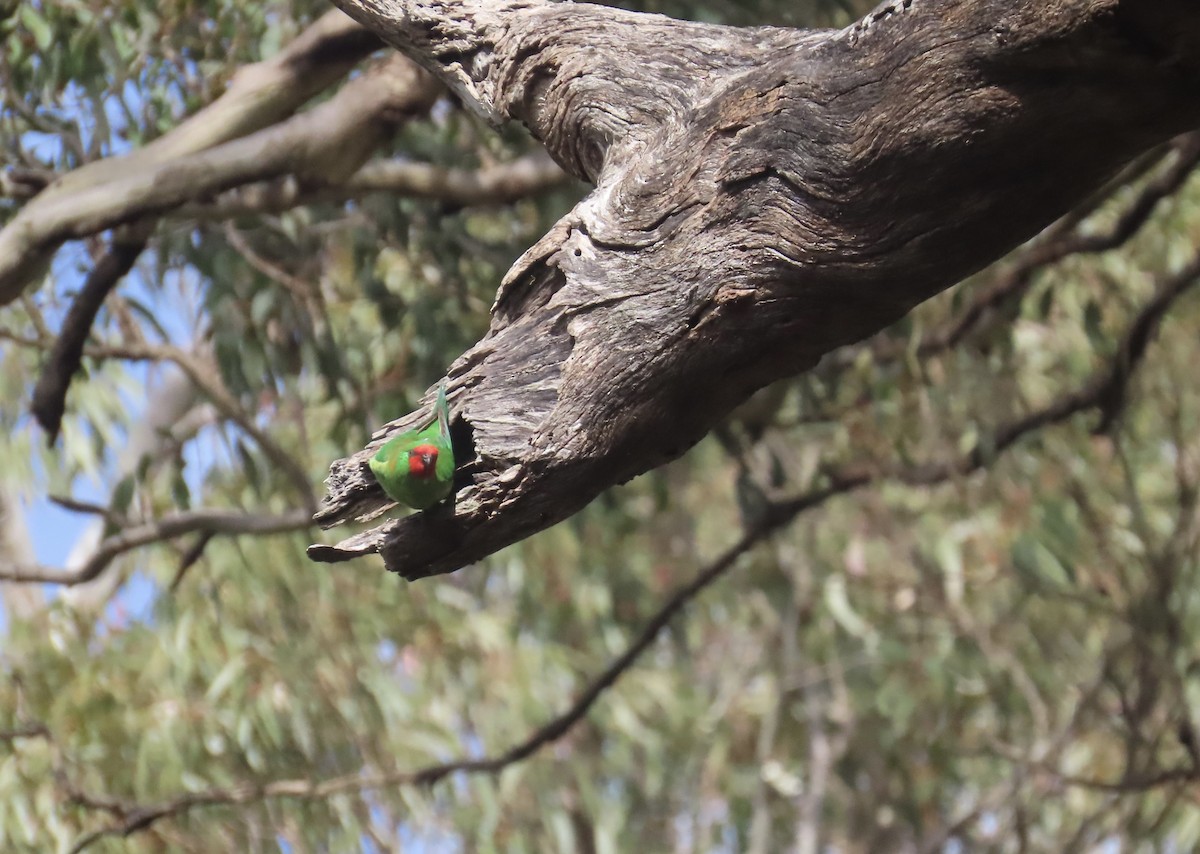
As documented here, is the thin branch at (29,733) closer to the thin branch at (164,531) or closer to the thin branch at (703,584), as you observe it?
the thin branch at (703,584)

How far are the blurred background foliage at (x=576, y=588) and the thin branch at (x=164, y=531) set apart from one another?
7cm

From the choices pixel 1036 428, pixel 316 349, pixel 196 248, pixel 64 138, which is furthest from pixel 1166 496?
pixel 64 138

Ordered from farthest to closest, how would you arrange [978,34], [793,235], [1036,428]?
[1036,428] → [793,235] → [978,34]

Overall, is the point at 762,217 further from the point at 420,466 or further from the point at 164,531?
the point at 164,531

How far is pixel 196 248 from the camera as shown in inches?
134

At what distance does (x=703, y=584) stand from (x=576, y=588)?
2211mm

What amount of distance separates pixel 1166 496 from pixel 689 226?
4.27m

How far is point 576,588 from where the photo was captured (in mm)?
6184

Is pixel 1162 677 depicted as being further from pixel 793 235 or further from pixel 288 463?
pixel 793 235

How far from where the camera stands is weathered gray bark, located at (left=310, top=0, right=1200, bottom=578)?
4.15ft

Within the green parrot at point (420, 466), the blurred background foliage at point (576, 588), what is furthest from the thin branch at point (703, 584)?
the green parrot at point (420, 466)

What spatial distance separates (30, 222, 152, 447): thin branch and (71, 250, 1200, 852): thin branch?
1000 millimetres

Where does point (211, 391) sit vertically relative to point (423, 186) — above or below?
below

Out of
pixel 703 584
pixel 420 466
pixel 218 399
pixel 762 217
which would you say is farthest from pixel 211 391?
pixel 762 217
